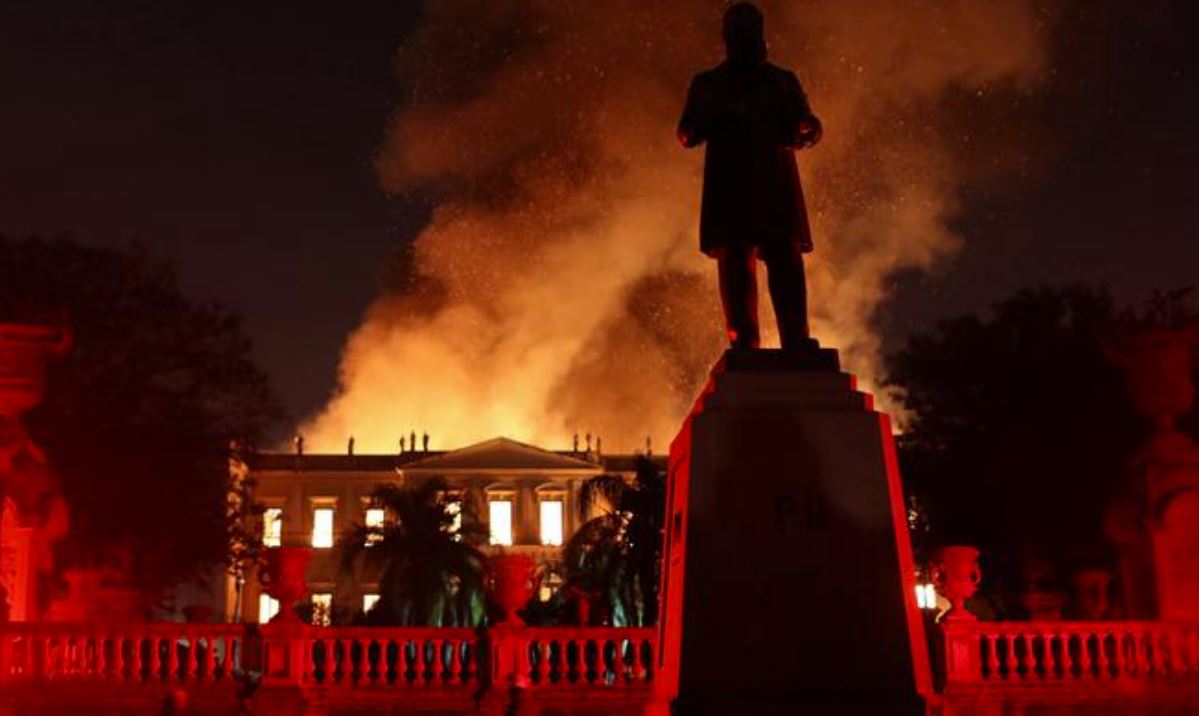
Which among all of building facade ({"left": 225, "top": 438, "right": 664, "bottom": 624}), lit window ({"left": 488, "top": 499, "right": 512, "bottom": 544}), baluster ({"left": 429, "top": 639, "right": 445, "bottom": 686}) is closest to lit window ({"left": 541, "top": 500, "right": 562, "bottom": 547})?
building facade ({"left": 225, "top": 438, "right": 664, "bottom": 624})

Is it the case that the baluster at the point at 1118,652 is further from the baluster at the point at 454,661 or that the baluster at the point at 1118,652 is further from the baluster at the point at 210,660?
the baluster at the point at 210,660

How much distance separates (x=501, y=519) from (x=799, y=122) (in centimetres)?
6282

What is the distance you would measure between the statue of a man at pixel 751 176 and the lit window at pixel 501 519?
62147 millimetres

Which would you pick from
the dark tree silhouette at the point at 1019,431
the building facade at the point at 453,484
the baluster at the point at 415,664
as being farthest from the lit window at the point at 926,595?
the building facade at the point at 453,484

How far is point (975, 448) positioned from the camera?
31672mm

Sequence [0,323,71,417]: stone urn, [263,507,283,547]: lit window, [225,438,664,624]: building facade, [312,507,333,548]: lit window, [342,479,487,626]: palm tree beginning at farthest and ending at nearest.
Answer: [312,507,333,548]: lit window, [225,438,664,624]: building facade, [263,507,283,547]: lit window, [342,479,487,626]: palm tree, [0,323,71,417]: stone urn

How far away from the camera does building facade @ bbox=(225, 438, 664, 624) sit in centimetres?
7069

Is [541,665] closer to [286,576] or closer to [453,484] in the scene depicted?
[286,576]

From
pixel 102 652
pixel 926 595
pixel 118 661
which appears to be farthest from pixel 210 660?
pixel 926 595

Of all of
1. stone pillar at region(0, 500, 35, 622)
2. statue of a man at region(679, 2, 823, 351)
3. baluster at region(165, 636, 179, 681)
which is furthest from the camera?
stone pillar at region(0, 500, 35, 622)

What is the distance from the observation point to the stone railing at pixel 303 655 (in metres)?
15.3

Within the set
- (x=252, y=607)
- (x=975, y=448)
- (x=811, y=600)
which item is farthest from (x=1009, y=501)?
(x=252, y=607)

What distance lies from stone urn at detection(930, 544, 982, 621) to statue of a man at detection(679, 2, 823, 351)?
273 inches

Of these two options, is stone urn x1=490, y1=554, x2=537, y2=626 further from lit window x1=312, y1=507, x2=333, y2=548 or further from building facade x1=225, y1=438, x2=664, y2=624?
lit window x1=312, y1=507, x2=333, y2=548
